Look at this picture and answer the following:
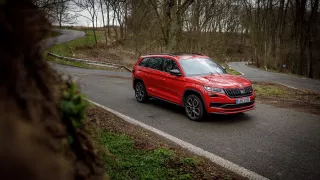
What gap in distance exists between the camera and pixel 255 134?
603 cm

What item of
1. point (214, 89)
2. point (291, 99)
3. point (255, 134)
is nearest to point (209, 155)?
point (255, 134)

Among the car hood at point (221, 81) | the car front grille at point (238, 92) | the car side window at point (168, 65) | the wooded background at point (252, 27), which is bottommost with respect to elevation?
the car front grille at point (238, 92)

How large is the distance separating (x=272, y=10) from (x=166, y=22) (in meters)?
24.0

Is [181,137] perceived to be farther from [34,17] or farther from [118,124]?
[34,17]

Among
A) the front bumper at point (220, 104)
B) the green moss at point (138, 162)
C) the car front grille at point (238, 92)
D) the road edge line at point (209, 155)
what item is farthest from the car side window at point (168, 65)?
the green moss at point (138, 162)

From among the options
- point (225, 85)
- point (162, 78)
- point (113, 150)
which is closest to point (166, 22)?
point (162, 78)

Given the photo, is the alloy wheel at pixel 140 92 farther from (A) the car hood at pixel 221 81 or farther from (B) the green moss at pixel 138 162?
(B) the green moss at pixel 138 162

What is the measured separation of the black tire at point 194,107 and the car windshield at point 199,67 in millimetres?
809

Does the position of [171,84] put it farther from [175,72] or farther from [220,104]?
[220,104]

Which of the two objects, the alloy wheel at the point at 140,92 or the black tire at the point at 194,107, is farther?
the alloy wheel at the point at 140,92

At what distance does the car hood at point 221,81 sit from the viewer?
6.93m

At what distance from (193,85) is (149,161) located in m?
3.60

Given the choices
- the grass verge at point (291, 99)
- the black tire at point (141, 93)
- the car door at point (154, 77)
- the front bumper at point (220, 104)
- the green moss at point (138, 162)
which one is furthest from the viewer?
the black tire at point (141, 93)

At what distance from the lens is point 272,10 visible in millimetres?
36375
